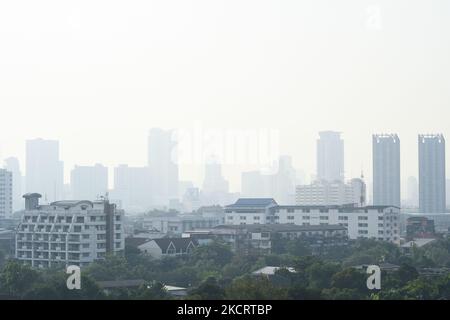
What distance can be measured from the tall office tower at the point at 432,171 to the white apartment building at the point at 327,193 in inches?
97.6

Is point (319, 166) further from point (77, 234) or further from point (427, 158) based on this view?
point (77, 234)

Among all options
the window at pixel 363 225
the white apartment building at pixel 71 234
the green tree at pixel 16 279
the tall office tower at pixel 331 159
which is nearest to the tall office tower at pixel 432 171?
the tall office tower at pixel 331 159

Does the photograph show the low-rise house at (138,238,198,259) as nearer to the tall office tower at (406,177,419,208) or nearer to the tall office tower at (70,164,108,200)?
the tall office tower at (70,164,108,200)

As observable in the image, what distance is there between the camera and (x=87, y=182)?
93.9ft

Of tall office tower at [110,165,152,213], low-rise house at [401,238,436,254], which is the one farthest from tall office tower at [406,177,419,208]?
low-rise house at [401,238,436,254]

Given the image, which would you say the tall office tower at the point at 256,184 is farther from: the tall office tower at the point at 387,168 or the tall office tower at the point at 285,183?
the tall office tower at the point at 387,168

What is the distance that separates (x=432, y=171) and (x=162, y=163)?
26.8ft

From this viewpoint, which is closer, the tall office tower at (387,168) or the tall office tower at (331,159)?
the tall office tower at (331,159)

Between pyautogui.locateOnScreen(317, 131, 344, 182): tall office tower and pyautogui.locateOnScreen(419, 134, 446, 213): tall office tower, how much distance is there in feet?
7.99

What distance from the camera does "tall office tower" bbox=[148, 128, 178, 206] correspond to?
79.4ft

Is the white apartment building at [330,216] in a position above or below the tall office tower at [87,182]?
below

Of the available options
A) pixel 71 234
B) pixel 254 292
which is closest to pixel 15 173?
pixel 71 234

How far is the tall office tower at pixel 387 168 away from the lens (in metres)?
26.8

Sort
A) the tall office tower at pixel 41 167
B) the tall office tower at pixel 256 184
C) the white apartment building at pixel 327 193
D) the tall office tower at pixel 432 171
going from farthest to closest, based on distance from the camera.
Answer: the tall office tower at pixel 41 167, the tall office tower at pixel 432 171, the white apartment building at pixel 327 193, the tall office tower at pixel 256 184
